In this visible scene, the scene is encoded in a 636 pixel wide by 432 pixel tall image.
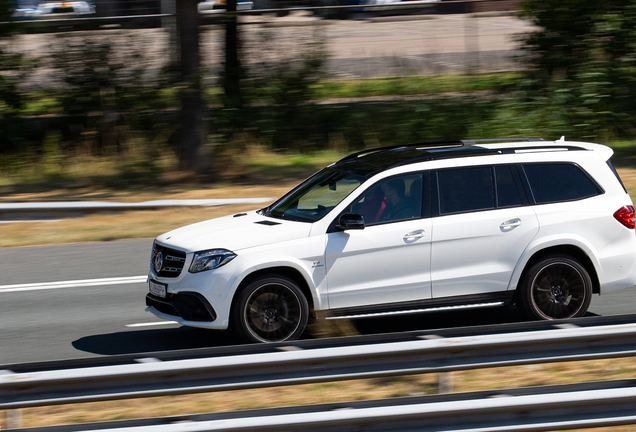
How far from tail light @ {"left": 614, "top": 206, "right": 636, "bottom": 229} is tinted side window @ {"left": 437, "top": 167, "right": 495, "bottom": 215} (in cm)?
122

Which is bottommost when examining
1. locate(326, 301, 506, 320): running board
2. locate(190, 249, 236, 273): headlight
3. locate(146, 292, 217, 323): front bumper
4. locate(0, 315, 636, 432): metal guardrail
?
locate(326, 301, 506, 320): running board

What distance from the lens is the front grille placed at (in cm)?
688

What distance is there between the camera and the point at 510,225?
281 inches

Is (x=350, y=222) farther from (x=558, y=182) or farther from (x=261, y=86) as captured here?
(x=261, y=86)

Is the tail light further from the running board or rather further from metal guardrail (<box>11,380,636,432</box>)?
metal guardrail (<box>11,380,636,432</box>)

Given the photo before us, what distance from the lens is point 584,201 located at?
7.41 meters

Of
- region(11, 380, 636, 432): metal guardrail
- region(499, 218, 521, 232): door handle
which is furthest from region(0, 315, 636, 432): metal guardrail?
region(499, 218, 521, 232): door handle

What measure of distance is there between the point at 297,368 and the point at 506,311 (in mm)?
4119

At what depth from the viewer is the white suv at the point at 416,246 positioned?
6727 mm

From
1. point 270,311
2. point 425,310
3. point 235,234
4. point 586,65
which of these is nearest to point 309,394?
point 270,311

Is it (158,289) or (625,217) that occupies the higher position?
(625,217)

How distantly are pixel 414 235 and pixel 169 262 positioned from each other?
2.18 m

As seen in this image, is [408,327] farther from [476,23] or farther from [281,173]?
[476,23]

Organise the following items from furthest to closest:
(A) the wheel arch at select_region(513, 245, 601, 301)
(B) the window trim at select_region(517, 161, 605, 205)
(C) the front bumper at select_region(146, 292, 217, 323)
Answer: (B) the window trim at select_region(517, 161, 605, 205) → (A) the wheel arch at select_region(513, 245, 601, 301) → (C) the front bumper at select_region(146, 292, 217, 323)
